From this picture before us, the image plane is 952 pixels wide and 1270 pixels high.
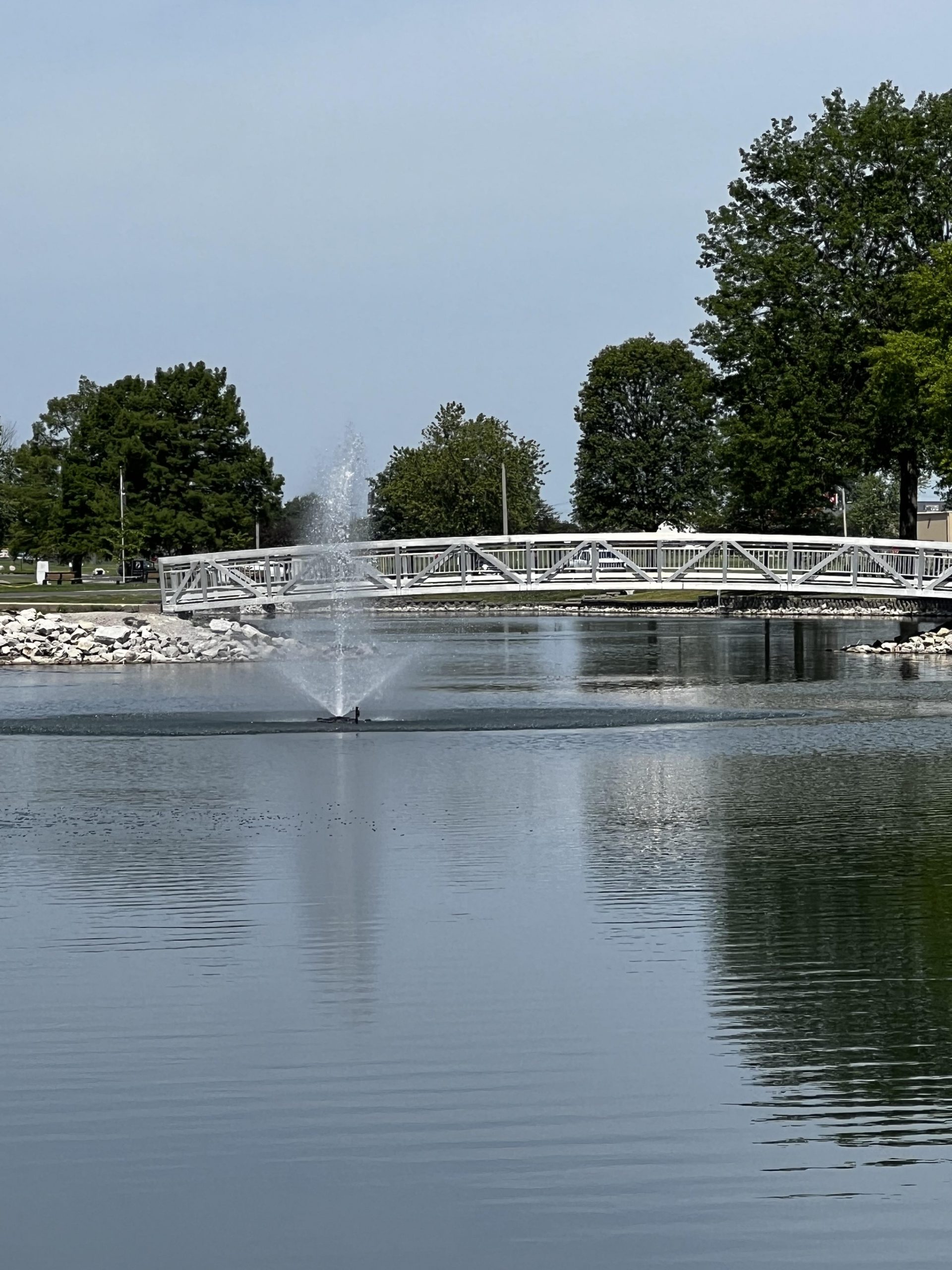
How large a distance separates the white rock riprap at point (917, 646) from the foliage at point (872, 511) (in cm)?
7329

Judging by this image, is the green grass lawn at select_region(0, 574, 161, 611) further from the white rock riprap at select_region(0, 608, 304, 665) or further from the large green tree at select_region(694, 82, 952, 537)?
the large green tree at select_region(694, 82, 952, 537)

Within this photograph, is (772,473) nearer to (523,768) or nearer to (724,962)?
(523,768)

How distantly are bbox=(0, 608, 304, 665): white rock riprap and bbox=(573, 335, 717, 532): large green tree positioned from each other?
162 feet

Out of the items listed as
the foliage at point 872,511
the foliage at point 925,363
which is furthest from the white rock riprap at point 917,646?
the foliage at point 872,511

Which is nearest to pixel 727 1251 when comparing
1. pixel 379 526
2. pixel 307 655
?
Result: pixel 307 655

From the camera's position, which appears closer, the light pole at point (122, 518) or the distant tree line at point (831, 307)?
the distant tree line at point (831, 307)

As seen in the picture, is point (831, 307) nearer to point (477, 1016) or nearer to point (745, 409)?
point (745, 409)

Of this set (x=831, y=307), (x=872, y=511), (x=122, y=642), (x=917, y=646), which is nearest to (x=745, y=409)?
(x=831, y=307)

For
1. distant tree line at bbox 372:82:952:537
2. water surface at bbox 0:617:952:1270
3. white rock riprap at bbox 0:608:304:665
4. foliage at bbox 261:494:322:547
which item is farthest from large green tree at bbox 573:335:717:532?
water surface at bbox 0:617:952:1270

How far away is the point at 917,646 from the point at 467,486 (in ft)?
186

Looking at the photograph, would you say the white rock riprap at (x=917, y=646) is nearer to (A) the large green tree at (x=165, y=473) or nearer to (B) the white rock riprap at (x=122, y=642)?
(B) the white rock riprap at (x=122, y=642)

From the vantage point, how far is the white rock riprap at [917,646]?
2100 inches

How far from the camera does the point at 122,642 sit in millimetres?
55281

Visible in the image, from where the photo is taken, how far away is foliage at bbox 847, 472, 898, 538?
430ft
